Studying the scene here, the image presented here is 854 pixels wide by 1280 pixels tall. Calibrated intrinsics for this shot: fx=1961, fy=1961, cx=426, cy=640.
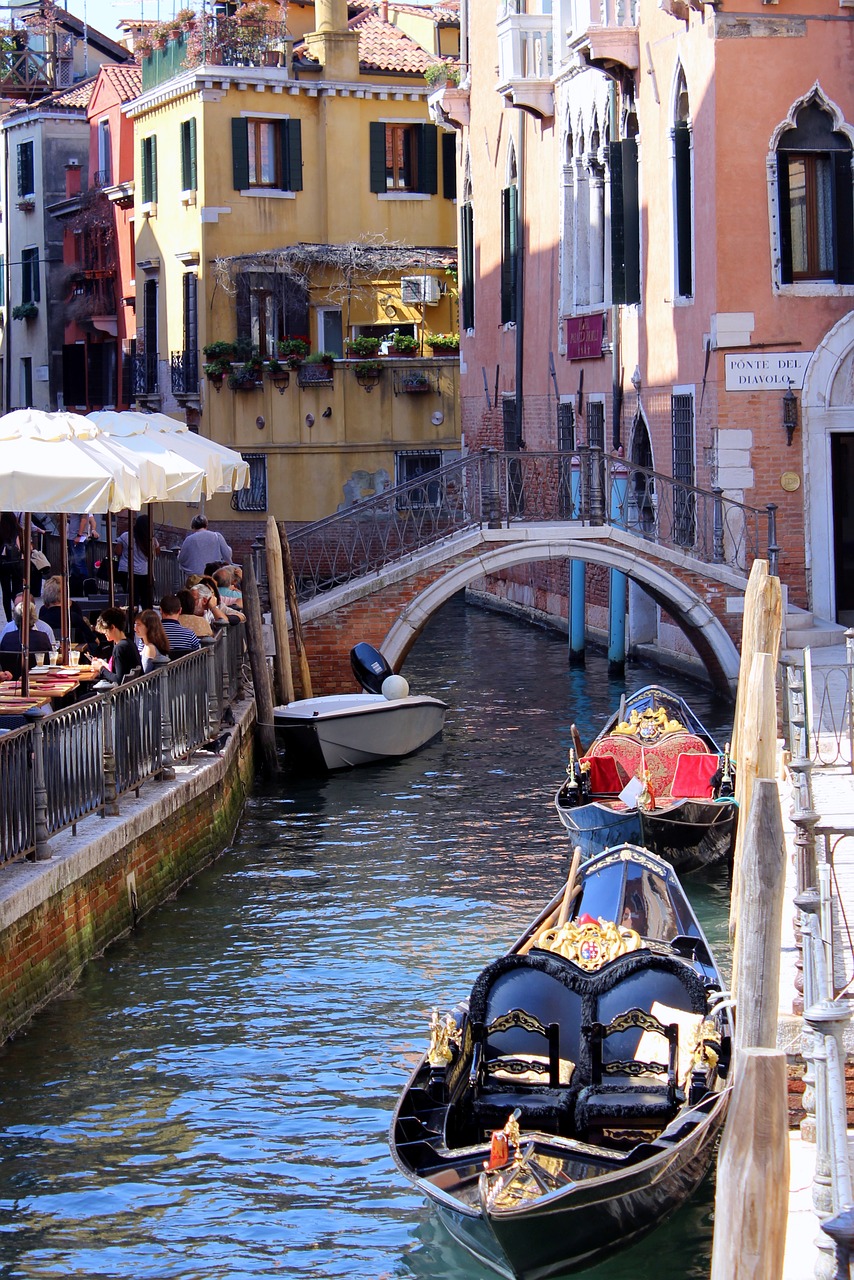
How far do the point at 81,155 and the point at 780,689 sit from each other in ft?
88.2

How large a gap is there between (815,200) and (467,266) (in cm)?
933

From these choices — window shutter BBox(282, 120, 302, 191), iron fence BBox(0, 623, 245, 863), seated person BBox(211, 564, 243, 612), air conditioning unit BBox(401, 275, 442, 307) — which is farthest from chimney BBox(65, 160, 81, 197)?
iron fence BBox(0, 623, 245, 863)

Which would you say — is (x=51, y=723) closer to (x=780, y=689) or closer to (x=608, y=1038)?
(x=608, y=1038)

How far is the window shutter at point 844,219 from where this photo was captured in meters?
16.8

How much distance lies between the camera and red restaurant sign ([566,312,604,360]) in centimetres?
2019

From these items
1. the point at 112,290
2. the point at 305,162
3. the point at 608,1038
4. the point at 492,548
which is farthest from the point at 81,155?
the point at 608,1038

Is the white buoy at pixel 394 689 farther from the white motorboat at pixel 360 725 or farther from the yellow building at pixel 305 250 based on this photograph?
the yellow building at pixel 305 250

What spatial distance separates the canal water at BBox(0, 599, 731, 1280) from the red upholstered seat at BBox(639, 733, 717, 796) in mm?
785

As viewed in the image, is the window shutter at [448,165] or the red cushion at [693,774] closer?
the red cushion at [693,774]

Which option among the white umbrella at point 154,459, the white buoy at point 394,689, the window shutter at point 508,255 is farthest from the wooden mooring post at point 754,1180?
the window shutter at point 508,255

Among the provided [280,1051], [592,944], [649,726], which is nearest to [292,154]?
[649,726]

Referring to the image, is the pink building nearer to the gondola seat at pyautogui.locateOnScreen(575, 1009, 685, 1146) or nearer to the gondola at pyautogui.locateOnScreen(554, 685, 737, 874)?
the gondola at pyautogui.locateOnScreen(554, 685, 737, 874)

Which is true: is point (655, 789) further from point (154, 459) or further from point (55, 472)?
point (55, 472)

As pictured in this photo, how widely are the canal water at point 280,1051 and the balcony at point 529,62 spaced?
394 inches
